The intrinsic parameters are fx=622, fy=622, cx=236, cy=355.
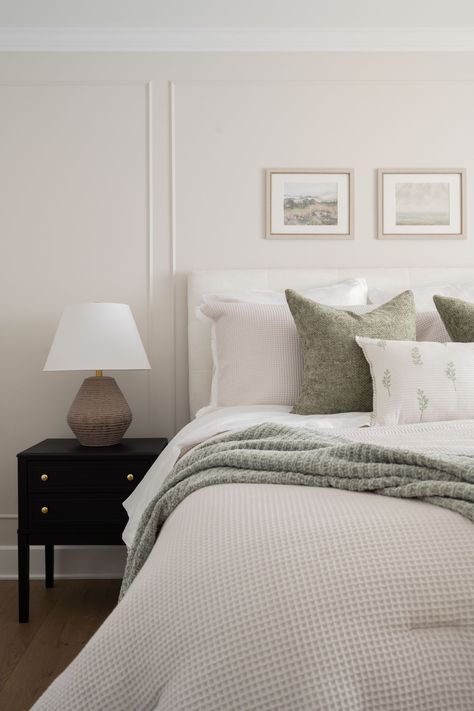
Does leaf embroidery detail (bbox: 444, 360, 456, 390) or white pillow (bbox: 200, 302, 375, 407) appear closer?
leaf embroidery detail (bbox: 444, 360, 456, 390)

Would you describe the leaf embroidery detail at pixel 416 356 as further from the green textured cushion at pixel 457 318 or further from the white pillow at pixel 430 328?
the white pillow at pixel 430 328

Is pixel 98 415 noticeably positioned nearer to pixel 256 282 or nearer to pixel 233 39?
pixel 256 282

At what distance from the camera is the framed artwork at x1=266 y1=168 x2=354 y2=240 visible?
3020 mm

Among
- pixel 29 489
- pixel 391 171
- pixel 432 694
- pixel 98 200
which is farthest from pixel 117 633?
pixel 391 171

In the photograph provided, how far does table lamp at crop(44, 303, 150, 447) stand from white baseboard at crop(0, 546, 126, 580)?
24.6 inches

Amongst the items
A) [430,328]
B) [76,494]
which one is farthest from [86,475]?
[430,328]

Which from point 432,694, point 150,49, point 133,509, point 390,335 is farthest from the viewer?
point 150,49

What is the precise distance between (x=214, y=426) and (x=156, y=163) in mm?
1613

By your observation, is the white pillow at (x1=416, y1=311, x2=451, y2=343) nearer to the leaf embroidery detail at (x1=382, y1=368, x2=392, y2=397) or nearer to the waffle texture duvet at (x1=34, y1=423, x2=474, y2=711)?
the leaf embroidery detail at (x1=382, y1=368, x2=392, y2=397)

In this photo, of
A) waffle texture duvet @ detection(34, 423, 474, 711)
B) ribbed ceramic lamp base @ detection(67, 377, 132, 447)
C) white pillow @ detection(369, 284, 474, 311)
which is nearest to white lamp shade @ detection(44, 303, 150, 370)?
ribbed ceramic lamp base @ detection(67, 377, 132, 447)

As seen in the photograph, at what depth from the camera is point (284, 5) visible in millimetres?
2787

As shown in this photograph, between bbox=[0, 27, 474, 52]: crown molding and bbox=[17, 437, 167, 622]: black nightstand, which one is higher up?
bbox=[0, 27, 474, 52]: crown molding

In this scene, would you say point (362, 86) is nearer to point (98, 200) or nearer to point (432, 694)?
point (98, 200)

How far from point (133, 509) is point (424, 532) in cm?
135
